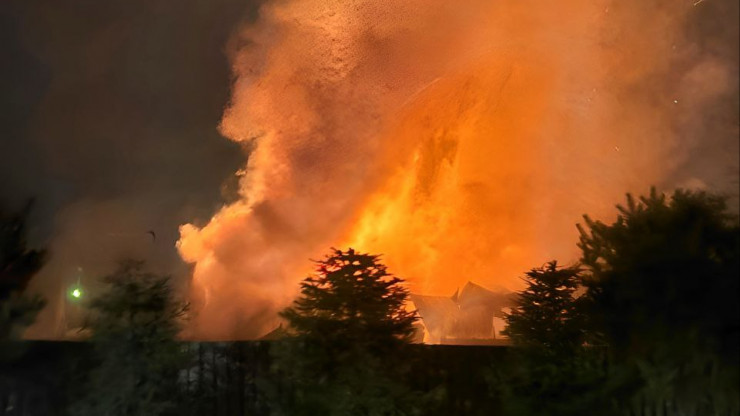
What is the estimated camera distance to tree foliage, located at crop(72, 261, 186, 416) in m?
9.98

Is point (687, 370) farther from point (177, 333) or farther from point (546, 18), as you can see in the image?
point (546, 18)

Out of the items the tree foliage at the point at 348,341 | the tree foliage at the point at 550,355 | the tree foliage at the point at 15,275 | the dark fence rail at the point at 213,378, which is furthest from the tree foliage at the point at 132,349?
the tree foliage at the point at 550,355

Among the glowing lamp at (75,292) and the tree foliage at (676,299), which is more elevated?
the glowing lamp at (75,292)

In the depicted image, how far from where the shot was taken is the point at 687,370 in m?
9.31

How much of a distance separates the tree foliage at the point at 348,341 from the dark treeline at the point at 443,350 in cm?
2

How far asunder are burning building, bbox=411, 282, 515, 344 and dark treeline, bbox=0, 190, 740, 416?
24.3ft

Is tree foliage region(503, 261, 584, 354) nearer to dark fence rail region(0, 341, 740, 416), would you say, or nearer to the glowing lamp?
dark fence rail region(0, 341, 740, 416)

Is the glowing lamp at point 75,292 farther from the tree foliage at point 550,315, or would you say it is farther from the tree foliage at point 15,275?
the tree foliage at point 550,315

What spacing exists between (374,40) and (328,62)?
4.14 feet

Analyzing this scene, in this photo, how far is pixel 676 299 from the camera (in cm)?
941

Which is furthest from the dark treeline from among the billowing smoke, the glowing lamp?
the billowing smoke

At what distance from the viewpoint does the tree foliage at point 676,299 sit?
915 cm

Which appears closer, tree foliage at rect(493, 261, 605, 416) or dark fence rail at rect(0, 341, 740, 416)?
tree foliage at rect(493, 261, 605, 416)

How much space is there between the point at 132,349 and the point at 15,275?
3401 millimetres
